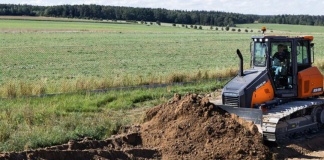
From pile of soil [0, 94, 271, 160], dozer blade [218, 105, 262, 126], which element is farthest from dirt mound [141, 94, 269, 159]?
dozer blade [218, 105, 262, 126]

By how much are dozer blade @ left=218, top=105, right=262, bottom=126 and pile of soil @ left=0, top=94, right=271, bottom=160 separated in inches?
7.7

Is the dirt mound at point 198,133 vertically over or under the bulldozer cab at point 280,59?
under

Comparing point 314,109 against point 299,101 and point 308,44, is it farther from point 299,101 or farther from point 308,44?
point 308,44

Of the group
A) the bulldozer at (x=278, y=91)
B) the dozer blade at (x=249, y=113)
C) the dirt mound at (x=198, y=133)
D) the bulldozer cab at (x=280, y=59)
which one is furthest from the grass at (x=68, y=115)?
the bulldozer cab at (x=280, y=59)

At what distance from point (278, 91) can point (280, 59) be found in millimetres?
887

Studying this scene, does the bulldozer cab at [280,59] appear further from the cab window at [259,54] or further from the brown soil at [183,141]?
the brown soil at [183,141]

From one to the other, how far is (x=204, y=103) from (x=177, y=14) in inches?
5369

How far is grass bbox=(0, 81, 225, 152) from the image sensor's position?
36.5 feet

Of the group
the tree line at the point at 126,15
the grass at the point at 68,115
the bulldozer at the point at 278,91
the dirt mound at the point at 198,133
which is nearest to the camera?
the dirt mound at the point at 198,133

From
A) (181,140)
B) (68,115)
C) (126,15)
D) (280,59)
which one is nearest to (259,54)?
(280,59)

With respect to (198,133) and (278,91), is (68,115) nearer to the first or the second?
(198,133)

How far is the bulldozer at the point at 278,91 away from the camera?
38.4ft

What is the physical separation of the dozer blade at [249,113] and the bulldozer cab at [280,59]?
1520 mm

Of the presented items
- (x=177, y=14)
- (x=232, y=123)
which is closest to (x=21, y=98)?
(x=232, y=123)
